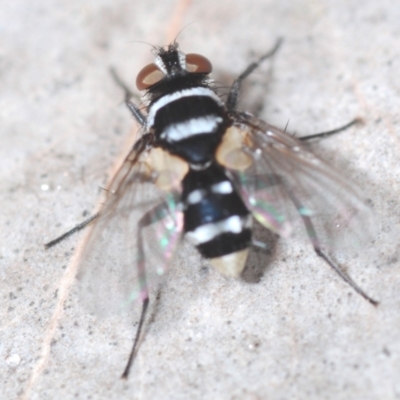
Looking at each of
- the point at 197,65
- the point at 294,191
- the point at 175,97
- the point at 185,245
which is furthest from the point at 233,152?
the point at 197,65

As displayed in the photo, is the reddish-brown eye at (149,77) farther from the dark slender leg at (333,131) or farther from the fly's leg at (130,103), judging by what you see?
the dark slender leg at (333,131)

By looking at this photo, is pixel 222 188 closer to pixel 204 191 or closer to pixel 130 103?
Answer: pixel 204 191

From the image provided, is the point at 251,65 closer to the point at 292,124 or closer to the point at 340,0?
the point at 292,124

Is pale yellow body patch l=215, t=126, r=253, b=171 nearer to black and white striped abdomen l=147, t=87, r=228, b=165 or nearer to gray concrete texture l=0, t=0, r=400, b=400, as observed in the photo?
black and white striped abdomen l=147, t=87, r=228, b=165

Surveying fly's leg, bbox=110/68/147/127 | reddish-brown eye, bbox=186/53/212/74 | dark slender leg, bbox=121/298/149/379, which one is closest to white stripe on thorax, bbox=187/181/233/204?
dark slender leg, bbox=121/298/149/379

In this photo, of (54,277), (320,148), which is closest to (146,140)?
(54,277)

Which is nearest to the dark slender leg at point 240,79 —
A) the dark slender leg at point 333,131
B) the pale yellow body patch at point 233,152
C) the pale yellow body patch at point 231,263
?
the pale yellow body patch at point 233,152
